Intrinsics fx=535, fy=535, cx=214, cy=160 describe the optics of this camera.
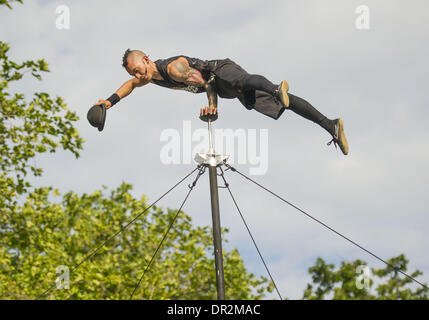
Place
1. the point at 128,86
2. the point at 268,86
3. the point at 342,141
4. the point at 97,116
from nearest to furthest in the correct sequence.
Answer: the point at 268,86 < the point at 97,116 < the point at 342,141 < the point at 128,86

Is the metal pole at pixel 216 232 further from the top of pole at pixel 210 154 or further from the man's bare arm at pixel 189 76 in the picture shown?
the man's bare arm at pixel 189 76

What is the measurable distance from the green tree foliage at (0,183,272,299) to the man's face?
276 inches

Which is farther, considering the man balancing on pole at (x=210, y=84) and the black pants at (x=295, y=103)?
the man balancing on pole at (x=210, y=84)

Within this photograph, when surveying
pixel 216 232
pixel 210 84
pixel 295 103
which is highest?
pixel 210 84

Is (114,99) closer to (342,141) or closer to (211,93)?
(211,93)

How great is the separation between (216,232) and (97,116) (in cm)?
142

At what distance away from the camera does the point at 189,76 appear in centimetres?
483

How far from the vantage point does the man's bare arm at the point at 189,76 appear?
4.79 metres

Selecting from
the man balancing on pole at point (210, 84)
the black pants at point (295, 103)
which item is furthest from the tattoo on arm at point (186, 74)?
the black pants at point (295, 103)

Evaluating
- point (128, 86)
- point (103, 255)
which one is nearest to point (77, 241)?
point (103, 255)

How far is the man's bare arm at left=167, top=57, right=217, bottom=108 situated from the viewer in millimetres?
4785

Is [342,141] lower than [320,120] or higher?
lower
